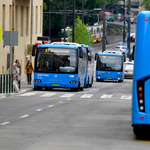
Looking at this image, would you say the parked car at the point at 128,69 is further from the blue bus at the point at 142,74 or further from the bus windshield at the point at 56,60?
the blue bus at the point at 142,74

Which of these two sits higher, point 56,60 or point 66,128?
point 56,60

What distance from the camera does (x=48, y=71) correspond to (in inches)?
1172

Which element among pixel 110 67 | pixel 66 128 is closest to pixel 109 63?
pixel 110 67

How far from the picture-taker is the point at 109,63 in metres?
48.0

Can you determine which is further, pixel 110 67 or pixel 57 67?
pixel 110 67

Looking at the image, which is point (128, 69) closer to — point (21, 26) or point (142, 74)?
point (21, 26)

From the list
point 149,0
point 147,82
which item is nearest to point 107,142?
point 147,82

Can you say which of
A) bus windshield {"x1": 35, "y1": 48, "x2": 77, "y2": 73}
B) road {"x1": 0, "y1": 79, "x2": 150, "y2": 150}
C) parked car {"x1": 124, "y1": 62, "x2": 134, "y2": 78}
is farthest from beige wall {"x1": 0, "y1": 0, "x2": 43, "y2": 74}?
road {"x1": 0, "y1": 79, "x2": 150, "y2": 150}

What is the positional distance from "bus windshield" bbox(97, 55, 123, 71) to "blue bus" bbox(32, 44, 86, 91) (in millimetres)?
17313

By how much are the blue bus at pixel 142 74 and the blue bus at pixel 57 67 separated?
18835mm

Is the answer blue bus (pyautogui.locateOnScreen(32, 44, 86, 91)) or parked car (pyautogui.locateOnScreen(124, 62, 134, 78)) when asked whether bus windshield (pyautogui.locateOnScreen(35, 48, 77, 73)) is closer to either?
blue bus (pyautogui.locateOnScreen(32, 44, 86, 91))

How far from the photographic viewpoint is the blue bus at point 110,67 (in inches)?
1857

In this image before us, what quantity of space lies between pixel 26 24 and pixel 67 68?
1909cm

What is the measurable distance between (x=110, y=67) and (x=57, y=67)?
18.4 metres
